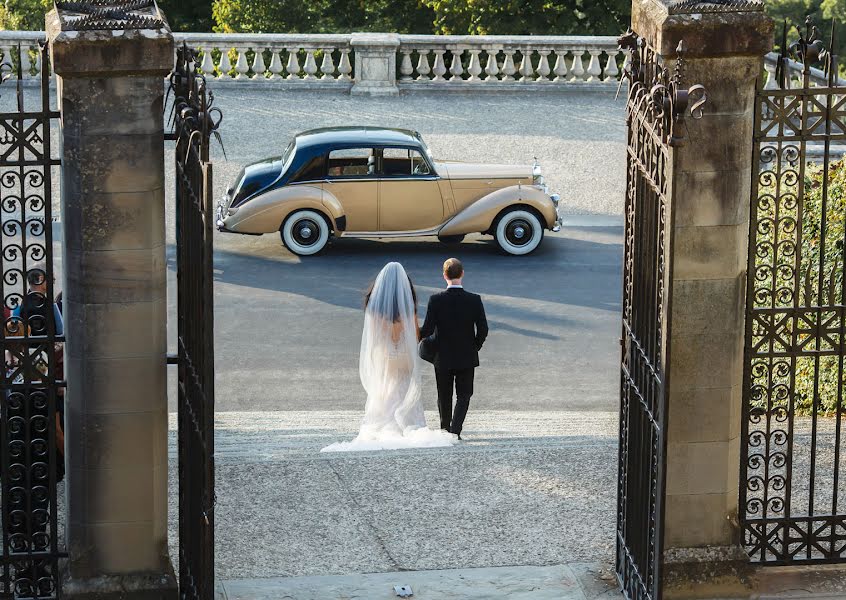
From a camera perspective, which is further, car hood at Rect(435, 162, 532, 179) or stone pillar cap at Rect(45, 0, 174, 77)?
car hood at Rect(435, 162, 532, 179)

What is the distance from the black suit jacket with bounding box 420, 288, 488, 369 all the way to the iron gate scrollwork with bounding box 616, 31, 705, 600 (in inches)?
132

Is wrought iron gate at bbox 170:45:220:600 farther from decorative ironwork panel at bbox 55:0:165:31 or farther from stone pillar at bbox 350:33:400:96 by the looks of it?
stone pillar at bbox 350:33:400:96

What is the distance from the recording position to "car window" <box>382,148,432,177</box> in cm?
2006

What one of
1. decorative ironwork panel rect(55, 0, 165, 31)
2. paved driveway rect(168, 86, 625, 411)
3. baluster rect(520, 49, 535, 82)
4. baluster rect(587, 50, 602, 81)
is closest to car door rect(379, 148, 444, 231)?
paved driveway rect(168, 86, 625, 411)

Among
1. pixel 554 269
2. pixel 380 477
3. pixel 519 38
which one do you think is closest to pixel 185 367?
pixel 380 477

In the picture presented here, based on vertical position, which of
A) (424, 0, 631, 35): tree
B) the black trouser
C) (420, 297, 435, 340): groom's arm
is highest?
(424, 0, 631, 35): tree

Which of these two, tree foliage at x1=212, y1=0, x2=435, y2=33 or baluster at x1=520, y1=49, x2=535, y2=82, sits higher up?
tree foliage at x1=212, y1=0, x2=435, y2=33

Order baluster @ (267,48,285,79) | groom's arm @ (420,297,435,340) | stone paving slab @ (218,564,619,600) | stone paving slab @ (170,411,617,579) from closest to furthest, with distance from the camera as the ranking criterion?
stone paving slab @ (218,564,619,600)
stone paving slab @ (170,411,617,579)
groom's arm @ (420,297,435,340)
baluster @ (267,48,285,79)

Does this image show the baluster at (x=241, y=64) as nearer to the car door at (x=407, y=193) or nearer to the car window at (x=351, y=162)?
the car window at (x=351, y=162)

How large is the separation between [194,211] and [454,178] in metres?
12.9

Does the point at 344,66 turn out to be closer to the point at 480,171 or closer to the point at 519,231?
the point at 480,171

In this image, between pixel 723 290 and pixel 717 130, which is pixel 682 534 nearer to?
pixel 723 290

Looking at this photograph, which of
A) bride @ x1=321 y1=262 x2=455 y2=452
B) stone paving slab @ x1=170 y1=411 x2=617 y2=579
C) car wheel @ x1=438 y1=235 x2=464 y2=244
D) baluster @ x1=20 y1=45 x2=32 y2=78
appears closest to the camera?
stone paving slab @ x1=170 y1=411 x2=617 y2=579

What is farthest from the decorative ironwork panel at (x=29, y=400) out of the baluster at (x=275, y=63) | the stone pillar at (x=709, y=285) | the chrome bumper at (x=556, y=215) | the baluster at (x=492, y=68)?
the baluster at (x=492, y=68)
